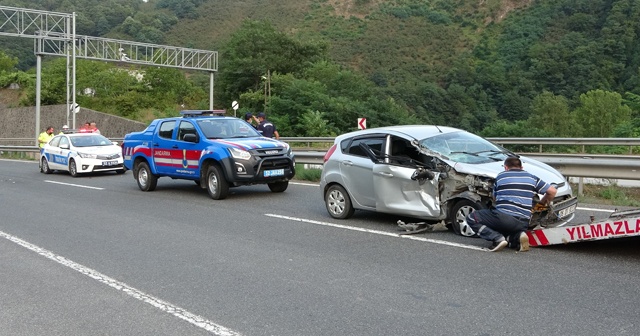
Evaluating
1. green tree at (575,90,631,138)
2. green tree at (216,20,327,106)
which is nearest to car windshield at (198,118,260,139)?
green tree at (216,20,327,106)

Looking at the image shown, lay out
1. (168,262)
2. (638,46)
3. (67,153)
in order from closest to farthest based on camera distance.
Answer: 1. (168,262)
2. (67,153)
3. (638,46)

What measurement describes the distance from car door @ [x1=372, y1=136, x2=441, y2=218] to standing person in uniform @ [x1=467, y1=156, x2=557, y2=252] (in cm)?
116

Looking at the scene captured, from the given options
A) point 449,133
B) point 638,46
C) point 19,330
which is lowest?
point 19,330

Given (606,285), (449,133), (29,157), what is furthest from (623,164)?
(29,157)

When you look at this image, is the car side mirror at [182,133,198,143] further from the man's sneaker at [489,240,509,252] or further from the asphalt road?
the man's sneaker at [489,240,509,252]

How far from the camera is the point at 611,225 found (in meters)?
7.30

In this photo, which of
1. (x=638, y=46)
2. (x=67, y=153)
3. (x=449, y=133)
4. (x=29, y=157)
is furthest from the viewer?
(x=638, y=46)

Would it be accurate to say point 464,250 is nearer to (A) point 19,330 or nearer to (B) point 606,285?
(B) point 606,285

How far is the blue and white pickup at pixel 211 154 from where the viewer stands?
13.6m

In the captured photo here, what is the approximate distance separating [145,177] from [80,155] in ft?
20.9

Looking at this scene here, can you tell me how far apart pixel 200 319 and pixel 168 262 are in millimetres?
2492

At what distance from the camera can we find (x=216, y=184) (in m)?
13.9

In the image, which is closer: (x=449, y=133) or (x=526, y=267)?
(x=526, y=267)

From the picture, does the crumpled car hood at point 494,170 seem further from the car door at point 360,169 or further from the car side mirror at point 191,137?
the car side mirror at point 191,137
